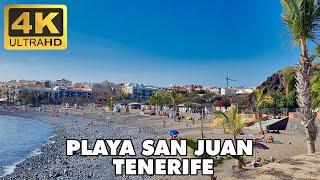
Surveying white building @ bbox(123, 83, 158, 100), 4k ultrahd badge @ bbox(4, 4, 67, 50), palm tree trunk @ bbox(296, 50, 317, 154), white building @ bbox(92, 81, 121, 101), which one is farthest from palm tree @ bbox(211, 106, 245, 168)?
white building @ bbox(123, 83, 158, 100)

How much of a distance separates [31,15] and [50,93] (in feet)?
516

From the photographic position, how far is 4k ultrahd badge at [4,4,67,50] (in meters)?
8.38

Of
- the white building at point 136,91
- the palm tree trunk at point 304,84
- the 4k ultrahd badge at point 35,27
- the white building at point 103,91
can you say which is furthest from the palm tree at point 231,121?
the white building at point 136,91

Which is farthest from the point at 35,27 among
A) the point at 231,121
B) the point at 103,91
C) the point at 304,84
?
the point at 103,91

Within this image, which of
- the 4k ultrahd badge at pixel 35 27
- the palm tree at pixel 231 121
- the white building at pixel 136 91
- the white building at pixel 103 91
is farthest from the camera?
the white building at pixel 136 91

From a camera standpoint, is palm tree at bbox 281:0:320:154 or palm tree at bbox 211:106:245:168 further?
palm tree at bbox 211:106:245:168

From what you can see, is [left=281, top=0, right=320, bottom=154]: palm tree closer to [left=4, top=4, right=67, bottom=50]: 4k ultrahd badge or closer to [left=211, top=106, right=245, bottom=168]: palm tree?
[left=211, top=106, right=245, bottom=168]: palm tree

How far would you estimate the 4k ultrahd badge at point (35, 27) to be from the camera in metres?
8.38

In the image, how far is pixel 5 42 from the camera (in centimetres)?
848

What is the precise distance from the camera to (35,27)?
28.0ft

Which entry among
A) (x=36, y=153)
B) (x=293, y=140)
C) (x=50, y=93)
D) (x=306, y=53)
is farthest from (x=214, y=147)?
(x=50, y=93)

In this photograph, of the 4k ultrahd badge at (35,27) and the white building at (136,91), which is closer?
the 4k ultrahd badge at (35,27)

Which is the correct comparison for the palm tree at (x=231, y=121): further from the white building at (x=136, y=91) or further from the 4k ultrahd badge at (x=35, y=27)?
the white building at (x=136, y=91)

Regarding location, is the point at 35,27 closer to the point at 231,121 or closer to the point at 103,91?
Result: the point at 231,121
